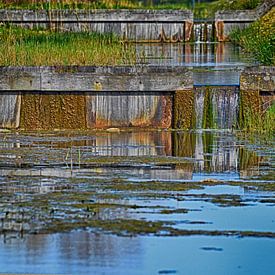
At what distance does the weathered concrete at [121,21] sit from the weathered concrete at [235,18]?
0.95m

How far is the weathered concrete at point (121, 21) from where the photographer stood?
1103 inches

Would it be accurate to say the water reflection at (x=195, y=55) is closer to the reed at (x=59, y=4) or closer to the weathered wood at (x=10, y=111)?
the reed at (x=59, y=4)

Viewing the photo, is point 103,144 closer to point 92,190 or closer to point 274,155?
point 274,155

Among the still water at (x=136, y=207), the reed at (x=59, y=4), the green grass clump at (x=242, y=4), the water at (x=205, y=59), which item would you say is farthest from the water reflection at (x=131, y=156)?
the green grass clump at (x=242, y=4)

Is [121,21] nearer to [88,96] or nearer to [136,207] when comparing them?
[88,96]

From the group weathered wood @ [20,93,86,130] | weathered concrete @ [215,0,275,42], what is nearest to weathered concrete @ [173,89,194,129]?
weathered wood @ [20,93,86,130]

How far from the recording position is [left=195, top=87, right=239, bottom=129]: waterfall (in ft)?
44.6

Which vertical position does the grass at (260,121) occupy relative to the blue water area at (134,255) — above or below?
above

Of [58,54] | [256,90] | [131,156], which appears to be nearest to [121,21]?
[58,54]

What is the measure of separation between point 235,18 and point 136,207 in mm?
22703

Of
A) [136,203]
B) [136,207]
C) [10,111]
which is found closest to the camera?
[136,207]

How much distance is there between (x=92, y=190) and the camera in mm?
8711

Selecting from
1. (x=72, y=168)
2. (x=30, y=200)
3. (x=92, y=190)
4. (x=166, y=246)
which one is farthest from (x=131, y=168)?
(x=166, y=246)

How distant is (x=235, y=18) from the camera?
30234mm
